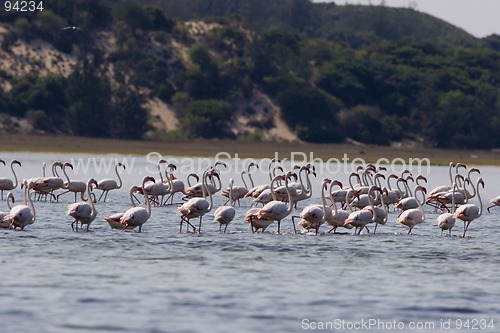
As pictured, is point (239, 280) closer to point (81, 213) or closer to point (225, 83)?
point (81, 213)

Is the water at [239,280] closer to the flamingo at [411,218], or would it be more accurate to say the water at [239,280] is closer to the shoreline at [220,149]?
the flamingo at [411,218]

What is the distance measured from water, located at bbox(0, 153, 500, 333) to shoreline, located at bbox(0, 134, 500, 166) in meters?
39.1

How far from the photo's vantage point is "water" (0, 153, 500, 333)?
42.9 ft

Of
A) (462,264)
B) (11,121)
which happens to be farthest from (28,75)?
(462,264)

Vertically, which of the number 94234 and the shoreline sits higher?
the number 94234

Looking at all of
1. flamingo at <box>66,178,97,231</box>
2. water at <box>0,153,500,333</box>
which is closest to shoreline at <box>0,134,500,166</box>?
flamingo at <box>66,178,97,231</box>

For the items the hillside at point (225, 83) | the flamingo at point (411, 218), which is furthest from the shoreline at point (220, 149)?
the flamingo at point (411, 218)

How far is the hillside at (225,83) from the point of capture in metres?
79.3

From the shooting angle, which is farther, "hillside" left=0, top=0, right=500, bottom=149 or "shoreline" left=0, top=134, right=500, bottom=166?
"hillside" left=0, top=0, right=500, bottom=149

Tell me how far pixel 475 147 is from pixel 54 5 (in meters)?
41.6

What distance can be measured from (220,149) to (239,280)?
51.3 m

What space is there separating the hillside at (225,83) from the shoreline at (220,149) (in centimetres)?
420

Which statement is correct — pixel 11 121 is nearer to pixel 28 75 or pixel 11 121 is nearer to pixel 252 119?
pixel 28 75

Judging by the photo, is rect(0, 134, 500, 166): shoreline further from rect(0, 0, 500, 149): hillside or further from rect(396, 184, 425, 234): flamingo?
rect(396, 184, 425, 234): flamingo
